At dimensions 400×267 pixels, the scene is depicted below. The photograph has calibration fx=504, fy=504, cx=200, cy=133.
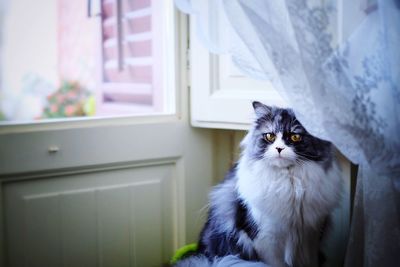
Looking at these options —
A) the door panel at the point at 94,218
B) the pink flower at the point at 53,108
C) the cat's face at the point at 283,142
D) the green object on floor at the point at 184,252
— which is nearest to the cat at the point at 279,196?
the cat's face at the point at 283,142

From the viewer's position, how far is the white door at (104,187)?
1.48 m

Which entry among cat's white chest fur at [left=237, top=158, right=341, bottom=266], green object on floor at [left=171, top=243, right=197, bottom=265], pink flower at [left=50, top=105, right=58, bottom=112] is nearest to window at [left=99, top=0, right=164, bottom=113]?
pink flower at [left=50, top=105, right=58, bottom=112]

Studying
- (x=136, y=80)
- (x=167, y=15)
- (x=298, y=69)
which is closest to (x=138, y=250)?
(x=136, y=80)

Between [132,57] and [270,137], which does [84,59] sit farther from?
[270,137]

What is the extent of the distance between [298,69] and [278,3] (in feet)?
0.49

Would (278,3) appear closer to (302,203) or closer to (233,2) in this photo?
(233,2)

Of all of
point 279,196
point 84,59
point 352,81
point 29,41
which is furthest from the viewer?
point 84,59

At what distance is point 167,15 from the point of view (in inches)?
68.0

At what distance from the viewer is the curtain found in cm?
102

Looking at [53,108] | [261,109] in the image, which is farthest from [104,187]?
[261,109]

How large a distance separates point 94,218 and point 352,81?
96 cm

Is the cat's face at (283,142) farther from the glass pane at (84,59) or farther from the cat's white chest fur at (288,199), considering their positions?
the glass pane at (84,59)

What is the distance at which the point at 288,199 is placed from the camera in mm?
1271

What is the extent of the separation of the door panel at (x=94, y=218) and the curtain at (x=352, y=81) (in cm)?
78
